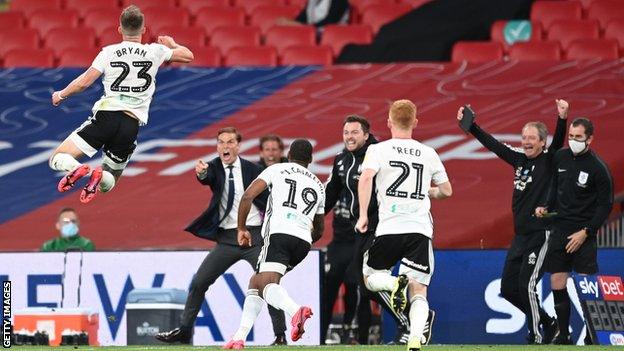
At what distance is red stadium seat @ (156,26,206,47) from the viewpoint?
22.4m

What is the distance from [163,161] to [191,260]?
3.97 m

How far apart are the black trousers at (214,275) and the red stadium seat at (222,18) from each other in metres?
10.2

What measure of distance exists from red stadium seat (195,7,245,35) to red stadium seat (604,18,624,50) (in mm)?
5683

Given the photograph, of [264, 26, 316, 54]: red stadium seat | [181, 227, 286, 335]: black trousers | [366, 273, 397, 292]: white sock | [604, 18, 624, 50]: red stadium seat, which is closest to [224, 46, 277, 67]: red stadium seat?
[264, 26, 316, 54]: red stadium seat

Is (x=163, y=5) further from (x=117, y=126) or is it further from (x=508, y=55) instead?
(x=117, y=126)

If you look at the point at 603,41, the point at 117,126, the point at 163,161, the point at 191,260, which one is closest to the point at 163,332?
the point at 191,260

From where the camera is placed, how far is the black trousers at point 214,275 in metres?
13.2

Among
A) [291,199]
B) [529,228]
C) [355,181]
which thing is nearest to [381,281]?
[291,199]

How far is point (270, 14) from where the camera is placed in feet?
76.1

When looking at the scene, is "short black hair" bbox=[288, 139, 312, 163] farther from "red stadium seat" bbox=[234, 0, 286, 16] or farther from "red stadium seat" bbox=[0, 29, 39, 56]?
"red stadium seat" bbox=[0, 29, 39, 56]

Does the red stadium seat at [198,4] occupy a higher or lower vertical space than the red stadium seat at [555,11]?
higher

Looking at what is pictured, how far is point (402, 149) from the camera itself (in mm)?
10750

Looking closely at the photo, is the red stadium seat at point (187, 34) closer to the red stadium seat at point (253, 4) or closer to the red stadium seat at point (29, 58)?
the red stadium seat at point (253, 4)

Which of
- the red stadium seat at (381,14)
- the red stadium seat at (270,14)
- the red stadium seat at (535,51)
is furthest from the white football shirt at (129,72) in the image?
the red stadium seat at (270,14)
